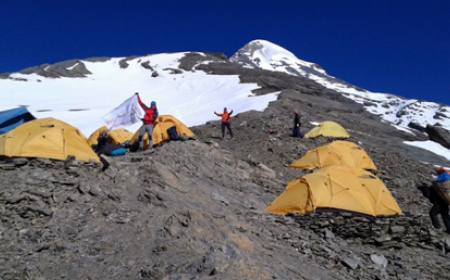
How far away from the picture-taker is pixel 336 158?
21062mm

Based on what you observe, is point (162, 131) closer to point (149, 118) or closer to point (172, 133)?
point (172, 133)

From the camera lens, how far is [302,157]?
22047 millimetres

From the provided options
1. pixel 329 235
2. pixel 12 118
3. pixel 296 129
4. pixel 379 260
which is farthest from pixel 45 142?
pixel 296 129

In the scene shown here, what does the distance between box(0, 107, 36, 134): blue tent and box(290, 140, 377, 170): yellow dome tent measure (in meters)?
12.6

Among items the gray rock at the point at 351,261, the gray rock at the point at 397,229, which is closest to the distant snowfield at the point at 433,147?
the gray rock at the point at 397,229

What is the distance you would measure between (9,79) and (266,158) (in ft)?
206

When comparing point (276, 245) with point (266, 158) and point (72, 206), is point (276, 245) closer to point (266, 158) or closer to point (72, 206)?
point (72, 206)

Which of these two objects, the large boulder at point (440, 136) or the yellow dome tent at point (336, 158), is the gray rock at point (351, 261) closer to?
the yellow dome tent at point (336, 158)

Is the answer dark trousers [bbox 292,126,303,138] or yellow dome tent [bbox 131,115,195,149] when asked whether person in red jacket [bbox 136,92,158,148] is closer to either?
yellow dome tent [bbox 131,115,195,149]

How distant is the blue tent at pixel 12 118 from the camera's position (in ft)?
67.5

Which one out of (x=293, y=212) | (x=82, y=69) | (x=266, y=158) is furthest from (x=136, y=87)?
(x=293, y=212)

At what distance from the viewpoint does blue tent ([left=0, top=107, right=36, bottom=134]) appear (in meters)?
20.6

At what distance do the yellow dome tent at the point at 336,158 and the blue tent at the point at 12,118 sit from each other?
1259 centimetres

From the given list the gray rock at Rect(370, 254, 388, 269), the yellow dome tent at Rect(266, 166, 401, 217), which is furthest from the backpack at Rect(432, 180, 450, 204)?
the gray rock at Rect(370, 254, 388, 269)
